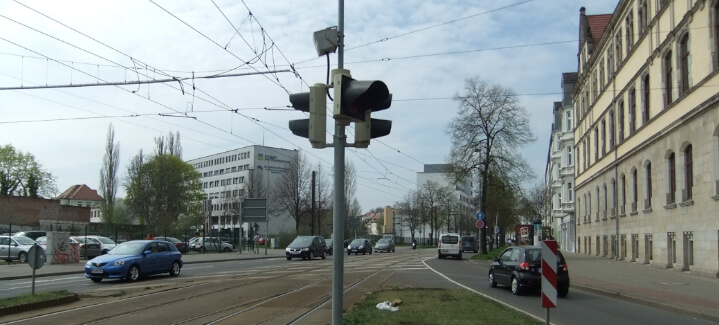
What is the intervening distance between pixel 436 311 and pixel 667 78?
73.5ft

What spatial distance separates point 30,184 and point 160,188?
16.5 metres

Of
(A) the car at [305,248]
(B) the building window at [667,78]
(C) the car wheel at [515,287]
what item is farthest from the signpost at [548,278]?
(A) the car at [305,248]

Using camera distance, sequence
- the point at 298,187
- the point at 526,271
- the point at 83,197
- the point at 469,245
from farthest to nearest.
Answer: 1. the point at 83,197
2. the point at 298,187
3. the point at 469,245
4. the point at 526,271

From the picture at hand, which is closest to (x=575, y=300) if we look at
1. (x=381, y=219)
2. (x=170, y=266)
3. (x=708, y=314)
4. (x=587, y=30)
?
(x=708, y=314)

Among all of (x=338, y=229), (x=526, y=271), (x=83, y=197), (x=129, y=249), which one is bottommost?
(x=526, y=271)

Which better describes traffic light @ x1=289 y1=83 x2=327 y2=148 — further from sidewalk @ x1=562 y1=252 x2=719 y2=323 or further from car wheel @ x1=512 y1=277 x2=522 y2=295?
car wheel @ x1=512 y1=277 x2=522 y2=295

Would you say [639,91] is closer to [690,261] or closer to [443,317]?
[690,261]

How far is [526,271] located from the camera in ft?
55.5

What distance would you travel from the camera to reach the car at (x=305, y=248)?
38.6m

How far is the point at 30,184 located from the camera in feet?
255

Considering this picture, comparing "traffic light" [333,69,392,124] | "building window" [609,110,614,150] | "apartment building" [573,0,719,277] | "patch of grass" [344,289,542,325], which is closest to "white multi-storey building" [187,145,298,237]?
"apartment building" [573,0,719,277]

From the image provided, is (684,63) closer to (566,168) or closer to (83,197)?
(566,168)

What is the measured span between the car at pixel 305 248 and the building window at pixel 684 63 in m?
23.3

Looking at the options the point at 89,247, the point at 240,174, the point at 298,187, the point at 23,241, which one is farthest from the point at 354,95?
the point at 240,174
